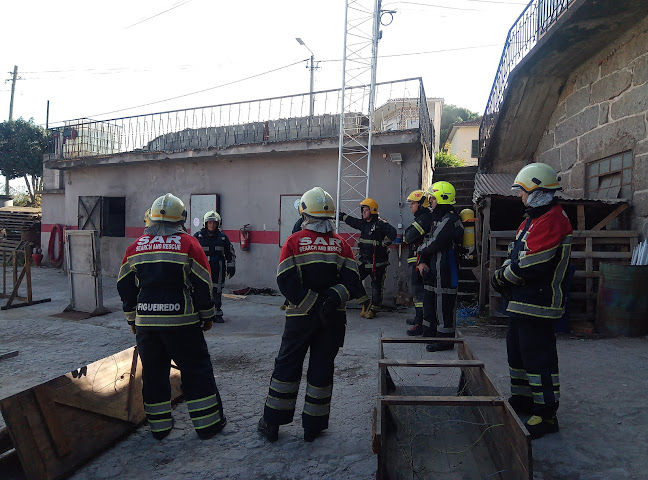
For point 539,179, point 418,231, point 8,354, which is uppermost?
point 539,179

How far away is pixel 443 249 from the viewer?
219 inches

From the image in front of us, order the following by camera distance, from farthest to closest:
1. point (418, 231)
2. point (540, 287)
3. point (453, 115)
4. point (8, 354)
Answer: point (453, 115) → point (418, 231) → point (8, 354) → point (540, 287)

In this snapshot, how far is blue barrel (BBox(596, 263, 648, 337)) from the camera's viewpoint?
5789mm


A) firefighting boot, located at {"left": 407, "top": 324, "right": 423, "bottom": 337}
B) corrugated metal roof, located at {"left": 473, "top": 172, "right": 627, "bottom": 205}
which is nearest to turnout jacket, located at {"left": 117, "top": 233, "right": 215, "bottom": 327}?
firefighting boot, located at {"left": 407, "top": 324, "right": 423, "bottom": 337}

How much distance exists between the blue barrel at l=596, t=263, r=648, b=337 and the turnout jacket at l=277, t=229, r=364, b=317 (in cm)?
423

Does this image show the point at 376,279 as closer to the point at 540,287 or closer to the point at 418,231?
the point at 418,231

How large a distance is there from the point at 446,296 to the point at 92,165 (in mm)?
11773

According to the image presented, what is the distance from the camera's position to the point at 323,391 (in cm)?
343

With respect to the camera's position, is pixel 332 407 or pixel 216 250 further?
pixel 216 250

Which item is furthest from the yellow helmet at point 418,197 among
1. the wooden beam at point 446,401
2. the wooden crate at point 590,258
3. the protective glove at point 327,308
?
the wooden beam at point 446,401

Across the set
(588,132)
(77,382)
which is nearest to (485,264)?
(588,132)

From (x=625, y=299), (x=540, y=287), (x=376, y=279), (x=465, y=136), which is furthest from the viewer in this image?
(x=465, y=136)

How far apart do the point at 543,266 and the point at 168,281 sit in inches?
108

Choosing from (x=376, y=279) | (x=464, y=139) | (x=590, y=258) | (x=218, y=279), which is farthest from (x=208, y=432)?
(x=464, y=139)
